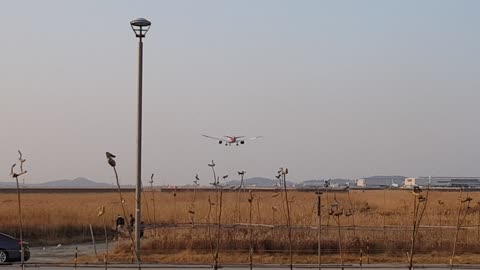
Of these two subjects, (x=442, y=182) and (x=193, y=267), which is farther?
(x=442, y=182)

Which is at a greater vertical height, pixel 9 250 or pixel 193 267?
pixel 9 250

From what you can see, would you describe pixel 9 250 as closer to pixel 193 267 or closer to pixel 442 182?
pixel 193 267

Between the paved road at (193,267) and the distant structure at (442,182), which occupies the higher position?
the distant structure at (442,182)

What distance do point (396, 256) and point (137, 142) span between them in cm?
985

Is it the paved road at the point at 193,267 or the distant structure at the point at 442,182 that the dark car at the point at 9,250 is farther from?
the distant structure at the point at 442,182

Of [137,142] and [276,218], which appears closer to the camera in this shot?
[137,142]

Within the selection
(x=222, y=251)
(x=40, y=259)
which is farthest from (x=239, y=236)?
(x=40, y=259)

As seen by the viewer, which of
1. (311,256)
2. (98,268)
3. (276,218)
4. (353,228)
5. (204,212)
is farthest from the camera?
(204,212)

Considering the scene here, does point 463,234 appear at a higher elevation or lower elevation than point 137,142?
lower

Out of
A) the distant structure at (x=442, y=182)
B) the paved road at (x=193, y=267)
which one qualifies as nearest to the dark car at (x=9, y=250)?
the paved road at (x=193, y=267)

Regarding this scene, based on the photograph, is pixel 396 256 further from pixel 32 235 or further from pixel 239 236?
pixel 32 235

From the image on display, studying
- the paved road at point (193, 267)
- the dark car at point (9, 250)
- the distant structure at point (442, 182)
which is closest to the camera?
the distant structure at point (442, 182)

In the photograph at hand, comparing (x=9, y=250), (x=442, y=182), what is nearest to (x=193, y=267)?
(x=9, y=250)

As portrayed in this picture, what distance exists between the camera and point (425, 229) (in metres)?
28.4
